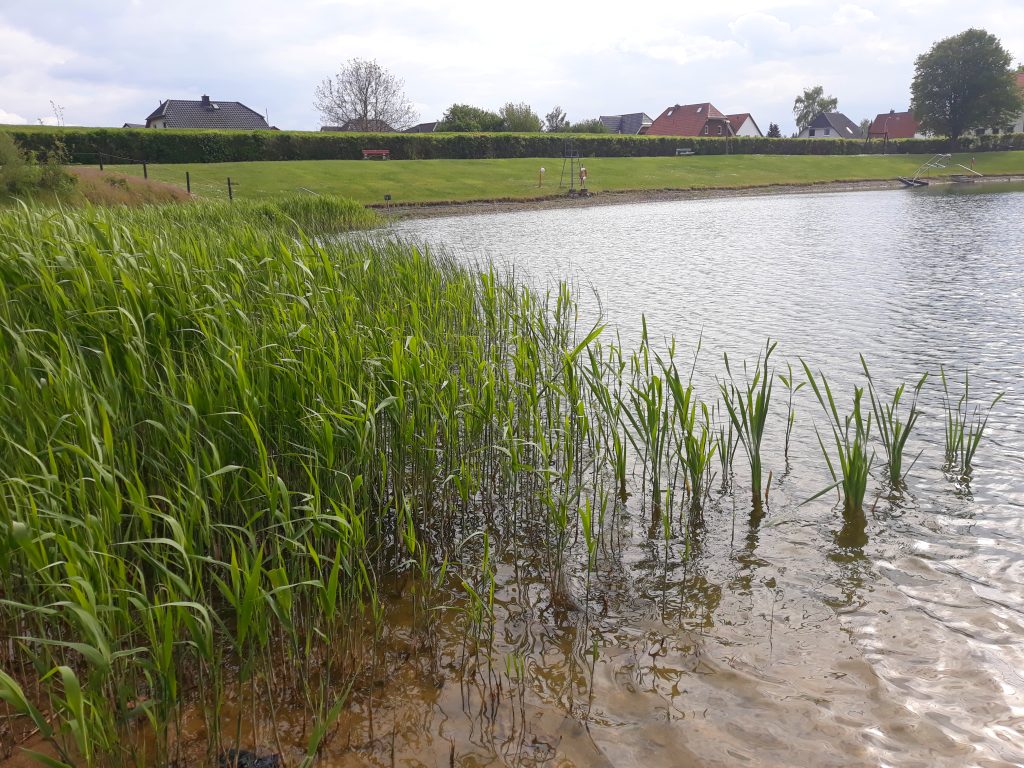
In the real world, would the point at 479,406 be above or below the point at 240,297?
A: below

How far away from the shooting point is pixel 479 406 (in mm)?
4156

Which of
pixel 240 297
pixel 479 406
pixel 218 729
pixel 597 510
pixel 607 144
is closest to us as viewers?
pixel 218 729

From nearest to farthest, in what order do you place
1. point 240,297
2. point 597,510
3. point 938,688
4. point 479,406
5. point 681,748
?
point 681,748 → point 938,688 → point 479,406 → point 597,510 → point 240,297

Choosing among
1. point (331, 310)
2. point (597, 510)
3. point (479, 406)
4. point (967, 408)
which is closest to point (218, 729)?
point (479, 406)

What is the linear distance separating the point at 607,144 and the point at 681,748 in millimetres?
58680

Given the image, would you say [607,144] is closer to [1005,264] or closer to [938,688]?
[1005,264]

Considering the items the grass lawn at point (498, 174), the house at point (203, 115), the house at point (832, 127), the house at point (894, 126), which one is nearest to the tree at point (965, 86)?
the grass lawn at point (498, 174)

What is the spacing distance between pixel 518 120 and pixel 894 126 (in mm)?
67729

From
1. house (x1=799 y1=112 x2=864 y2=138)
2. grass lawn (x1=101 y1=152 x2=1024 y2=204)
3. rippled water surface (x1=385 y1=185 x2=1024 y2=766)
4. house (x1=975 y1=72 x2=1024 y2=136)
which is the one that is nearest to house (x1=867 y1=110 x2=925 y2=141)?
house (x1=799 y1=112 x2=864 y2=138)

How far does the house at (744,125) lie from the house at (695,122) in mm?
2840

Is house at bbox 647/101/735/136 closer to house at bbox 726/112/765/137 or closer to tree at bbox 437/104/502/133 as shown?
house at bbox 726/112/765/137

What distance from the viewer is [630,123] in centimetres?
10394

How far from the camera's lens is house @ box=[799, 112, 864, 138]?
10712cm

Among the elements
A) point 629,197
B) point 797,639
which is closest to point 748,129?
point 629,197
